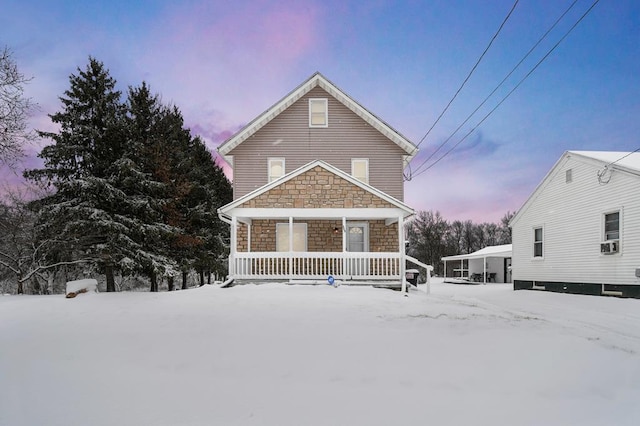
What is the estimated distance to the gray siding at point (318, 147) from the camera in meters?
17.0

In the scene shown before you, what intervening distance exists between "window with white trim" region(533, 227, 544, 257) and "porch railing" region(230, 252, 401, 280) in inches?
350

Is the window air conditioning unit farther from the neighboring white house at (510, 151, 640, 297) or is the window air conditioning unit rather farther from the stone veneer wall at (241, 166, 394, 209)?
the stone veneer wall at (241, 166, 394, 209)

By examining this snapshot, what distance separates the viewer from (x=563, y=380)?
4.21 meters

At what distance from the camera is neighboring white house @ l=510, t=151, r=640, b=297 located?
43.0 feet

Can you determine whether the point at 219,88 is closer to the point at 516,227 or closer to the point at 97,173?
the point at 97,173

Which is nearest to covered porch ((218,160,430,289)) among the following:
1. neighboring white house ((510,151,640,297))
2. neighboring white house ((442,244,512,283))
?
neighboring white house ((510,151,640,297))

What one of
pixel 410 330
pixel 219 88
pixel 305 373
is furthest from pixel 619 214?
pixel 219 88

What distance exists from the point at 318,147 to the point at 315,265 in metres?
5.70

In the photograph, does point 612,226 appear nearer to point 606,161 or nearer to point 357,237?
point 606,161

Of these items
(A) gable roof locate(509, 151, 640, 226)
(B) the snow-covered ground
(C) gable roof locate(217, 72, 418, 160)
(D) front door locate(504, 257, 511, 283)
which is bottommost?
(D) front door locate(504, 257, 511, 283)

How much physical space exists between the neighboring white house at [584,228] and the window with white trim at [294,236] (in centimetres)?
1076

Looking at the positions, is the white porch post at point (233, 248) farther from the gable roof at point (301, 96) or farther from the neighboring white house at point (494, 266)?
the neighboring white house at point (494, 266)

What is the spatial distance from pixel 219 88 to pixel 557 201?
54.3 feet

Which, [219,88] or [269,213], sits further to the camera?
[219,88]
